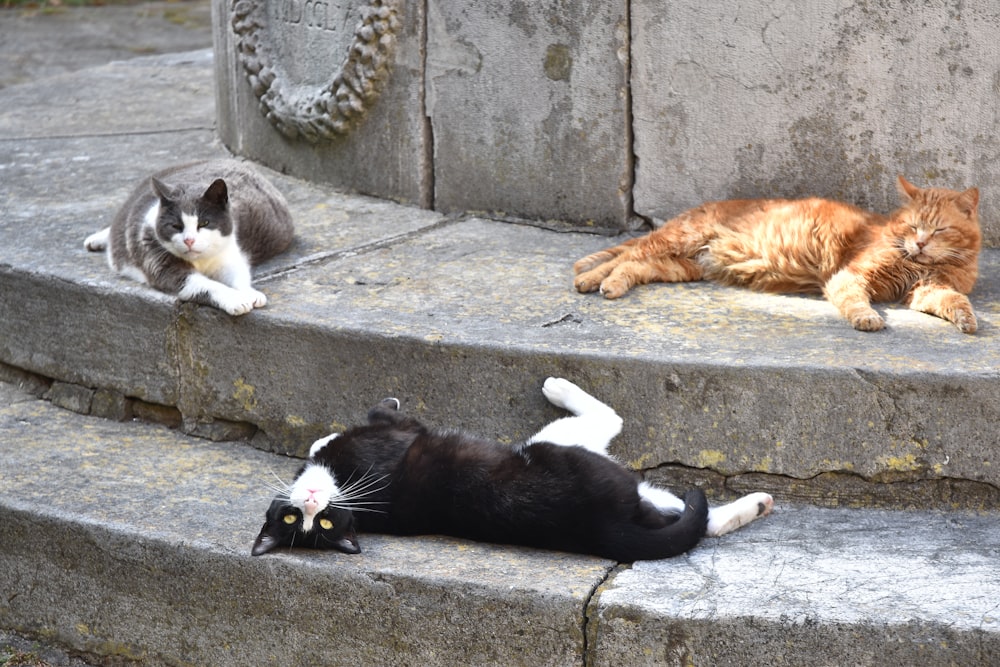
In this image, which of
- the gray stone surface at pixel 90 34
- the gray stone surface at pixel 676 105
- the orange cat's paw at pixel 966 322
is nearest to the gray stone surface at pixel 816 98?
the gray stone surface at pixel 676 105

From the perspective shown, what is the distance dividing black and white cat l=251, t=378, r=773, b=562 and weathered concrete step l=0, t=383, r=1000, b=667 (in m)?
0.05

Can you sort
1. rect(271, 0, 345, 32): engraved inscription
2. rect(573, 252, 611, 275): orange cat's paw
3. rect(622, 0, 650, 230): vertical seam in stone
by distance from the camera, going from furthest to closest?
A: rect(271, 0, 345, 32): engraved inscription, rect(622, 0, 650, 230): vertical seam in stone, rect(573, 252, 611, 275): orange cat's paw

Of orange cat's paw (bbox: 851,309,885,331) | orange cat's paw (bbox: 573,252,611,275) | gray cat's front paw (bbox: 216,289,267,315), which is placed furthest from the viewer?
orange cat's paw (bbox: 573,252,611,275)

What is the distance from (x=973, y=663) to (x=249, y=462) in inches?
85.3

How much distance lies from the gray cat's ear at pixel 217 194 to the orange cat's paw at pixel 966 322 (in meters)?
2.32

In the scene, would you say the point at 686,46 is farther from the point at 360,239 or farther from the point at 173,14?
the point at 173,14

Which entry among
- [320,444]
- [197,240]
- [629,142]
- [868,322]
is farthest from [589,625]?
[629,142]

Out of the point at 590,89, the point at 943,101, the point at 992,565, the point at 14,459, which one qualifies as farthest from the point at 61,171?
the point at 992,565

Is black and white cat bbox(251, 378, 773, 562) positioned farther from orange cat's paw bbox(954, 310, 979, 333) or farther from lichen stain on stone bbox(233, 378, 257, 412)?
orange cat's paw bbox(954, 310, 979, 333)

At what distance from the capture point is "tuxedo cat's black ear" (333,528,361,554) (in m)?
3.18

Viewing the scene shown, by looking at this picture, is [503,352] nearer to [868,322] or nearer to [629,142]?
[868,322]

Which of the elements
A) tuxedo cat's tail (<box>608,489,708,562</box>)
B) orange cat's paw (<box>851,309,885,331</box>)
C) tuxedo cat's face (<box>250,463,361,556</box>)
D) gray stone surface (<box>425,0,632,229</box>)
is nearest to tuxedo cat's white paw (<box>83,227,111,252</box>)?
gray stone surface (<box>425,0,632,229</box>)

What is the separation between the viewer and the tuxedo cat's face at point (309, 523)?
3154mm

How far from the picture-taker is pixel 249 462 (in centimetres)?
383
